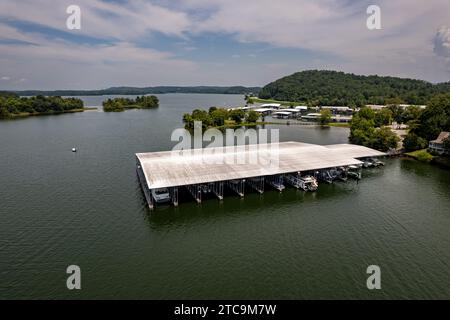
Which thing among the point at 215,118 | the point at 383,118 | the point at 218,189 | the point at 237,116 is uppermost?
the point at 237,116

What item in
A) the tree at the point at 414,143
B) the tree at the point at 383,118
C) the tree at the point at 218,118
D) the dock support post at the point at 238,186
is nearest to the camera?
the dock support post at the point at 238,186

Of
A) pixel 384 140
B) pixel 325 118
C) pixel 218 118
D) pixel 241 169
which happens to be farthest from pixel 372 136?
pixel 218 118

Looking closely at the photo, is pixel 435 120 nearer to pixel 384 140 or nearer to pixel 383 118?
pixel 384 140

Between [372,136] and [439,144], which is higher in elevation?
[372,136]

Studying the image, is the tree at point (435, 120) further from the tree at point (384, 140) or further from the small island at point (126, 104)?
the small island at point (126, 104)

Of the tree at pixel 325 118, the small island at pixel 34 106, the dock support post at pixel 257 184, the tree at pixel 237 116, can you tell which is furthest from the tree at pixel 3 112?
the tree at pixel 325 118

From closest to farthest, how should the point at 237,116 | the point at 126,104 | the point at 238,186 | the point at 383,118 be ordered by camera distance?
the point at 238,186 → the point at 383,118 → the point at 237,116 → the point at 126,104

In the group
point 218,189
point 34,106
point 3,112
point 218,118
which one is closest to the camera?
point 218,189
